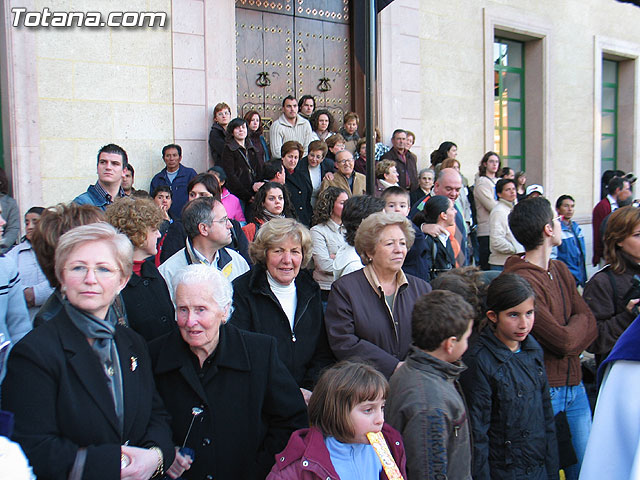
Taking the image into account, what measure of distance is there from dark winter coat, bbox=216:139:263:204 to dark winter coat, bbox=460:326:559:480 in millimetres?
4852

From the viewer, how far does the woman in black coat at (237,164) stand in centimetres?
756

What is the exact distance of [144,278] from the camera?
3.26 m

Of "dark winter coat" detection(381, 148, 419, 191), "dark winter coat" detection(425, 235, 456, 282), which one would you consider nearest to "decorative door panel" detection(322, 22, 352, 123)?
"dark winter coat" detection(381, 148, 419, 191)

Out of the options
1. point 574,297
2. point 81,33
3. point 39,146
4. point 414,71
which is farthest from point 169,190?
point 414,71

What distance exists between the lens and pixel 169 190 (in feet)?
22.7

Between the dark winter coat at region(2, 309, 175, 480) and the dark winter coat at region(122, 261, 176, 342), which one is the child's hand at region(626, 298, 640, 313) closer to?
the dark winter coat at region(122, 261, 176, 342)

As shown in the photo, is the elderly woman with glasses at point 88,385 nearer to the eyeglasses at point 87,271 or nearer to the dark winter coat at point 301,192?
the eyeglasses at point 87,271

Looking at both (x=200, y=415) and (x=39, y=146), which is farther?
(x=39, y=146)

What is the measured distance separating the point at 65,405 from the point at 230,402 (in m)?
0.71

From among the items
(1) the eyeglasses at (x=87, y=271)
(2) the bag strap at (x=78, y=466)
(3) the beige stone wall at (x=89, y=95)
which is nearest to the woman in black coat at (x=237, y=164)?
(3) the beige stone wall at (x=89, y=95)

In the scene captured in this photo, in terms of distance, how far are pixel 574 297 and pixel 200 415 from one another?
8.27 feet

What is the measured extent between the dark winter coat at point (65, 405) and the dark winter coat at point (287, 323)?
3.35ft

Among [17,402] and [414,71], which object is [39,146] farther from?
[414,71]

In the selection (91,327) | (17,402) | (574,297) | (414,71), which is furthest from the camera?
(414,71)
